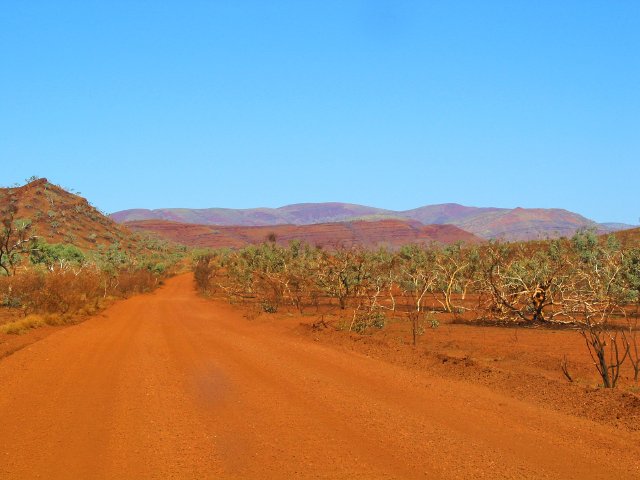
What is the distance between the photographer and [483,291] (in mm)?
23406

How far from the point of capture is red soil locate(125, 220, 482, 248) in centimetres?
13900

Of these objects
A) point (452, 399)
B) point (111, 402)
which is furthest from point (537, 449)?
point (111, 402)

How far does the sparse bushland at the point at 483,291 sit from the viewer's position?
1611 centimetres

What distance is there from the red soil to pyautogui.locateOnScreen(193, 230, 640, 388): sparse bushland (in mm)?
91818

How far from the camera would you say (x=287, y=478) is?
247 inches

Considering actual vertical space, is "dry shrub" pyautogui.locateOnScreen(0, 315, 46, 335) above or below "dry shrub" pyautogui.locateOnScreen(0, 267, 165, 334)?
below

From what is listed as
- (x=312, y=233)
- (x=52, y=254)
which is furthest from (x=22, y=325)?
(x=312, y=233)

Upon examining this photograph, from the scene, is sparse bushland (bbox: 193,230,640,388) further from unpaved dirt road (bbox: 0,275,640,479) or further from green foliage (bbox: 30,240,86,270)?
green foliage (bbox: 30,240,86,270)

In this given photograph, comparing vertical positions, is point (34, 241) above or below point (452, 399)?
above

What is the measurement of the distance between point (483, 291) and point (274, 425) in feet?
54.5

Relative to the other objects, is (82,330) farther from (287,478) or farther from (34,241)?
(34,241)

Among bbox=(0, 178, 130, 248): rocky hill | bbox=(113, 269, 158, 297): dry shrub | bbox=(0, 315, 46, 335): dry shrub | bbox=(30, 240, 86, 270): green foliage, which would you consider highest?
bbox=(0, 178, 130, 248): rocky hill

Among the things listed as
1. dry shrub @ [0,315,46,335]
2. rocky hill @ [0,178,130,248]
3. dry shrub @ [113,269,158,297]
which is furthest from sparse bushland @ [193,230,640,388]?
rocky hill @ [0,178,130,248]

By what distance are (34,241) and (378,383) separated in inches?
1566
